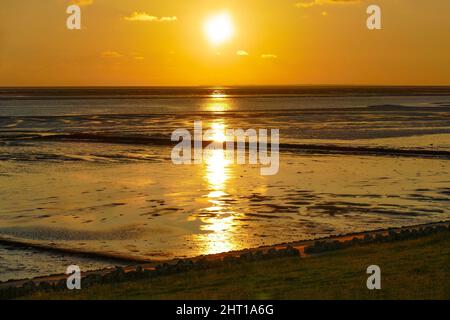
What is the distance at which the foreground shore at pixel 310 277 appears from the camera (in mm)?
13641

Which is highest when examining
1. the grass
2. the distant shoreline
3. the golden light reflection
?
the golden light reflection

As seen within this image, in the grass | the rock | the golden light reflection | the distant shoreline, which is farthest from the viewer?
the golden light reflection

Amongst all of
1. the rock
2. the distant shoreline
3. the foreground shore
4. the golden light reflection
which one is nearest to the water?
the golden light reflection

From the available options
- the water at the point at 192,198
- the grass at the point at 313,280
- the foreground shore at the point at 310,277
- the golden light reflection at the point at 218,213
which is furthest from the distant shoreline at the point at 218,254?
the grass at the point at 313,280

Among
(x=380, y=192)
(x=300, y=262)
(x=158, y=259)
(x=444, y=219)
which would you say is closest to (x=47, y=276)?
(x=158, y=259)

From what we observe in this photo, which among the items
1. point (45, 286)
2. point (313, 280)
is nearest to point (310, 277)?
point (313, 280)

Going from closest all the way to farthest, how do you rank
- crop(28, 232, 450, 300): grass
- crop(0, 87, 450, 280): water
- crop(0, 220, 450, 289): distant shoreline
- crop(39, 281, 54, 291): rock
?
crop(28, 232, 450, 300): grass < crop(39, 281, 54, 291): rock < crop(0, 220, 450, 289): distant shoreline < crop(0, 87, 450, 280): water

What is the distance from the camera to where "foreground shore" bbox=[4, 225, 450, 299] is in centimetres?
1364

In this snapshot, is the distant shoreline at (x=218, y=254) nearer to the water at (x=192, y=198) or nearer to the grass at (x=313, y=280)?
the water at (x=192, y=198)

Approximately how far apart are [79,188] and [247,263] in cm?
1433

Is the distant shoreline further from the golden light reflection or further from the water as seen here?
the golden light reflection

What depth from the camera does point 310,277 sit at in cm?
1519

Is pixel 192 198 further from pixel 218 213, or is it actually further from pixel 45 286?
pixel 45 286
